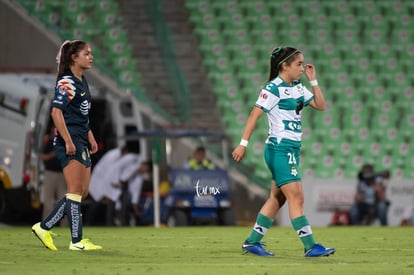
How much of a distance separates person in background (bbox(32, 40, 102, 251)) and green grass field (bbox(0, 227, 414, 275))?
0.32 metres

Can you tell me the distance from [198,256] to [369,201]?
13.1 metres

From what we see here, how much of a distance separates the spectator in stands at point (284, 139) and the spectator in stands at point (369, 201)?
41.8ft

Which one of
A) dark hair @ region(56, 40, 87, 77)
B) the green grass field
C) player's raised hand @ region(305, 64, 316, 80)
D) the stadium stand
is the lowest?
the green grass field

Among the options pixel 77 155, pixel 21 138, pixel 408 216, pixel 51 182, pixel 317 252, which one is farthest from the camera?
pixel 408 216

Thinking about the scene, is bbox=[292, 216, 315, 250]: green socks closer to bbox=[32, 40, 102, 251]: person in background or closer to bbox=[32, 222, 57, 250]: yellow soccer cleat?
bbox=[32, 40, 102, 251]: person in background

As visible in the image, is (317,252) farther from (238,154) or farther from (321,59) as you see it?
(321,59)

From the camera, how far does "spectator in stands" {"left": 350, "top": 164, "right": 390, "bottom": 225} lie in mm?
24531

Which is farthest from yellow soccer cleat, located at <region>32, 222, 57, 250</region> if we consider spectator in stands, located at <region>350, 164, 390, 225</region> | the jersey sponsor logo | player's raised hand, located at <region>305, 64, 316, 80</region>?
spectator in stands, located at <region>350, 164, 390, 225</region>

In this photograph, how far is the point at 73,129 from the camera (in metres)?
12.4

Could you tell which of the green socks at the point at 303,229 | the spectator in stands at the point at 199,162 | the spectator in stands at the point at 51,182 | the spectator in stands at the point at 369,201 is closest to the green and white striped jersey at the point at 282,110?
the green socks at the point at 303,229

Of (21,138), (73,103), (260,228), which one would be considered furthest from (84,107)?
(21,138)

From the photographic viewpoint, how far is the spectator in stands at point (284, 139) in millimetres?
11516

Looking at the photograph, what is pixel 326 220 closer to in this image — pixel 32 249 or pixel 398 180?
pixel 398 180

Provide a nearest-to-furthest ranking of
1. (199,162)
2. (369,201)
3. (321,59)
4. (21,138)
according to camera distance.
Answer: (21,138)
(199,162)
(369,201)
(321,59)
